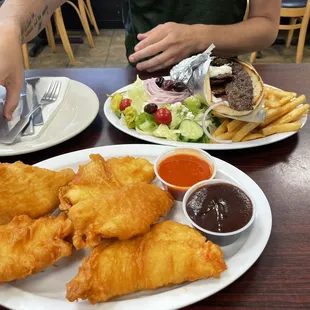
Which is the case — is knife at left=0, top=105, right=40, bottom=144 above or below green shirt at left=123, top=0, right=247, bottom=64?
below

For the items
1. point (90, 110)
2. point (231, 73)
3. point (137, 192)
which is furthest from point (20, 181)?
point (231, 73)

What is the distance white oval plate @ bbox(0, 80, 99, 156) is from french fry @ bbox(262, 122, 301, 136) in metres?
0.94

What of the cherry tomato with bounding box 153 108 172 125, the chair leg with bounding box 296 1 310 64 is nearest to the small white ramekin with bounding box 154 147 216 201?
the cherry tomato with bounding box 153 108 172 125

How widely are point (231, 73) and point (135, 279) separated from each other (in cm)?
134

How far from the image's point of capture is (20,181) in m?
1.46

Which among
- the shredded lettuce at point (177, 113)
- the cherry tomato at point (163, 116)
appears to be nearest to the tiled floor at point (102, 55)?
the shredded lettuce at point (177, 113)

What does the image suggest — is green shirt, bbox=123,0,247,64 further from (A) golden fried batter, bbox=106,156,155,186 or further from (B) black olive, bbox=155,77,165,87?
(A) golden fried batter, bbox=106,156,155,186

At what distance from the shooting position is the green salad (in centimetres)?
201

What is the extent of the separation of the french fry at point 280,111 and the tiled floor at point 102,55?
470 cm

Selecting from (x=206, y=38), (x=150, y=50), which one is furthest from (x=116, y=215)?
(x=206, y=38)

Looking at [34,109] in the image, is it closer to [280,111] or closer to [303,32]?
[280,111]

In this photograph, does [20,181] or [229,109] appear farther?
[229,109]

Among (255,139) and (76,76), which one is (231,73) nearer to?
(255,139)

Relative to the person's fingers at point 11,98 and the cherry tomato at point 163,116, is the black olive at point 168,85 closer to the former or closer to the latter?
the cherry tomato at point 163,116
